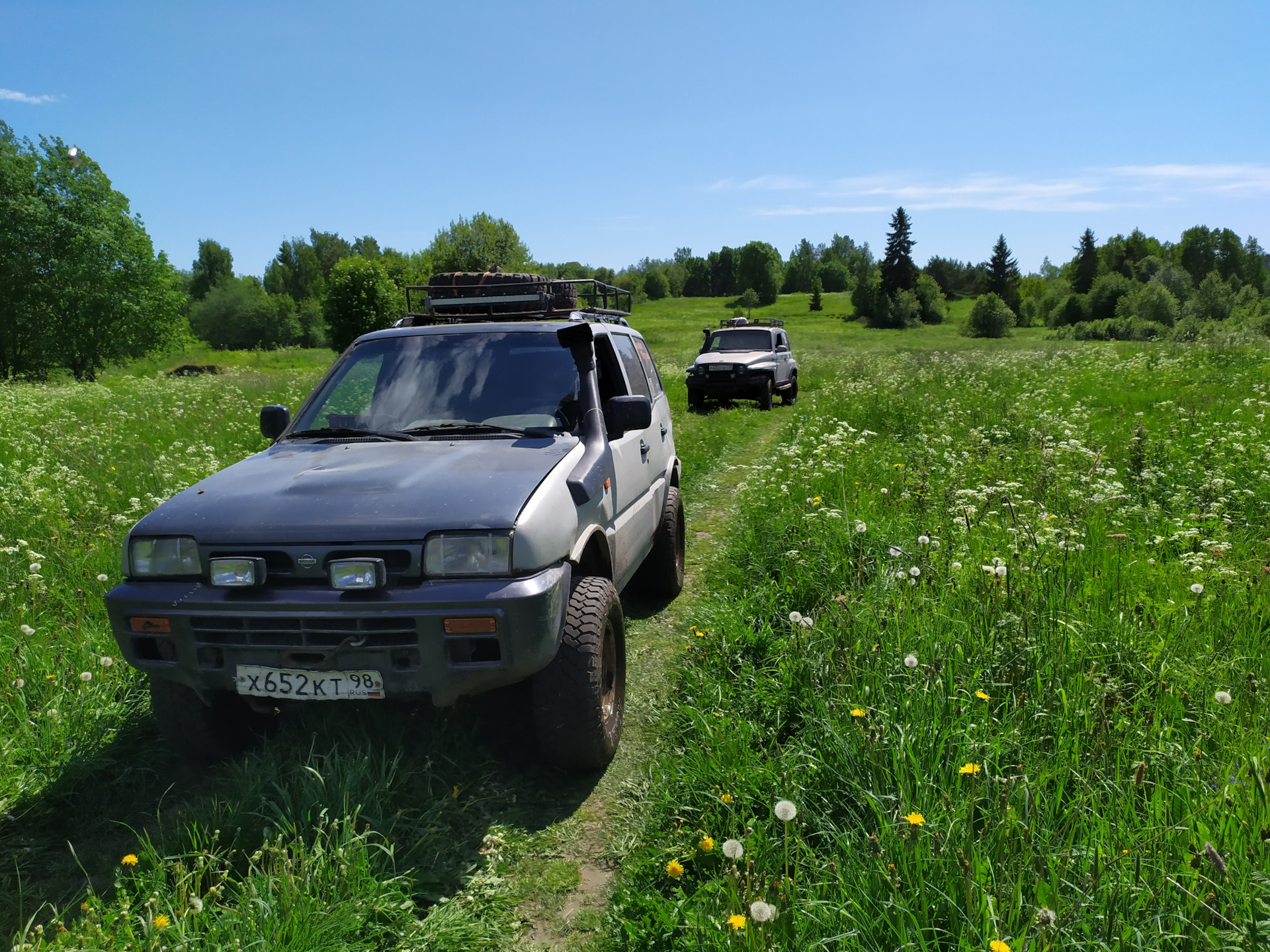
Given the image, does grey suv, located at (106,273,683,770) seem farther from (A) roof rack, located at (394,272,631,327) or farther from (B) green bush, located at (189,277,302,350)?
(B) green bush, located at (189,277,302,350)

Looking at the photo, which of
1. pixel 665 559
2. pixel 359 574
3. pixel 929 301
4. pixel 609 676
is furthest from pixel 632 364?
pixel 929 301

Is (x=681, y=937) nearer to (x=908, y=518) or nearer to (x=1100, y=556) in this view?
(x=1100, y=556)

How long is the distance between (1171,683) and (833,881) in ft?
5.37

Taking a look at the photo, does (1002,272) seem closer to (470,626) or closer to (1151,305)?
(1151,305)

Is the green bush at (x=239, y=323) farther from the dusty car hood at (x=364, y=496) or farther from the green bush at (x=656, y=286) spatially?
the dusty car hood at (x=364, y=496)

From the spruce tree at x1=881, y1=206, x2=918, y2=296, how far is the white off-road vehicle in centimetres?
7126

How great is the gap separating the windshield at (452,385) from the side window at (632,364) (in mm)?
729

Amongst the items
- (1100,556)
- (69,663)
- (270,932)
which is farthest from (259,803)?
(1100,556)

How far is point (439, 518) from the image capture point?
2.86 m

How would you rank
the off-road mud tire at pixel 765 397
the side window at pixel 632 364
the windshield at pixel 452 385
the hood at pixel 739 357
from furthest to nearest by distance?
1. the hood at pixel 739 357
2. the off-road mud tire at pixel 765 397
3. the side window at pixel 632 364
4. the windshield at pixel 452 385

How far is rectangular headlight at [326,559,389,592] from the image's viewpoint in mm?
2787

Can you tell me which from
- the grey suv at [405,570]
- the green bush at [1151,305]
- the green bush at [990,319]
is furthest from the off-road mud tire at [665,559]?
the green bush at [990,319]

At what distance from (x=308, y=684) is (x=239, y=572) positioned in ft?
1.61

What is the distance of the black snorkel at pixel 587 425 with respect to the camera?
11.2 feet
